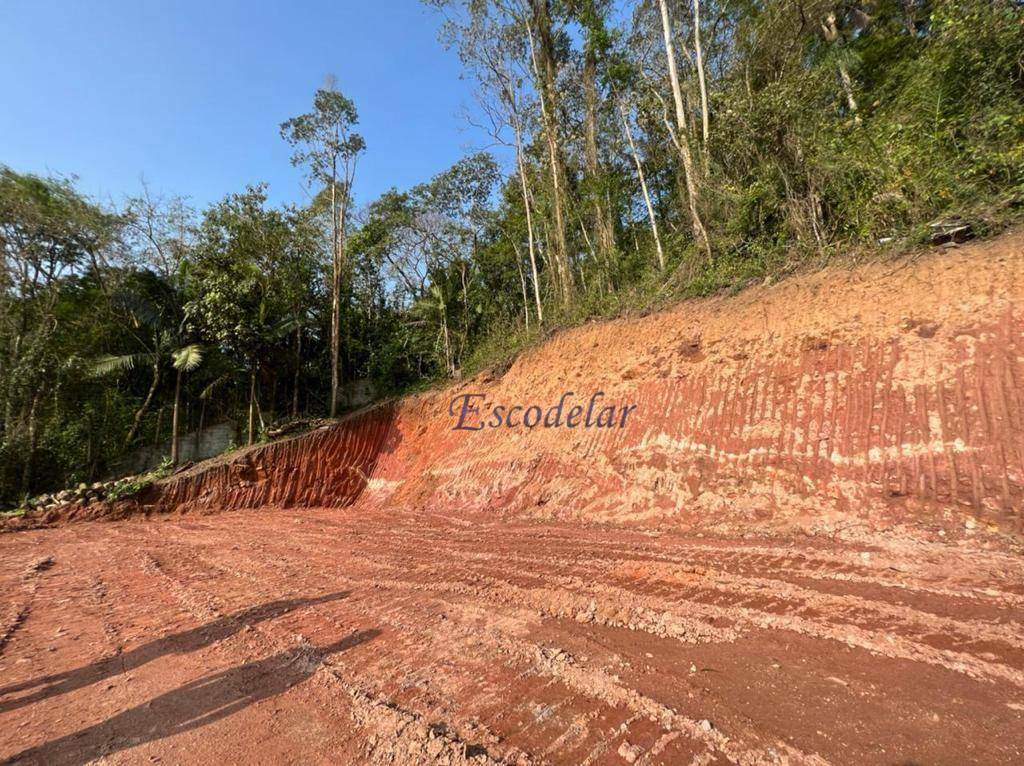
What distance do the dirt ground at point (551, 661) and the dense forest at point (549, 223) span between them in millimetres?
6777

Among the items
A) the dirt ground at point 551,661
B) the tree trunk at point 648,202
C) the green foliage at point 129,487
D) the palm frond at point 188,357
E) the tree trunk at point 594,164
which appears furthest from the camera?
the tree trunk at point 594,164

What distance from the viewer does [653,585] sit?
415 cm


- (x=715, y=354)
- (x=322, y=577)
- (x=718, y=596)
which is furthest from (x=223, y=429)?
(x=718, y=596)

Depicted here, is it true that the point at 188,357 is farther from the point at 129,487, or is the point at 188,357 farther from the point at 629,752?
the point at 629,752

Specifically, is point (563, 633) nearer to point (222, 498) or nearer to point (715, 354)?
point (715, 354)

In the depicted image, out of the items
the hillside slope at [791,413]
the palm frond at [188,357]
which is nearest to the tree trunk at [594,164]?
the hillside slope at [791,413]

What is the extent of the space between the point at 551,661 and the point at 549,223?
16527mm

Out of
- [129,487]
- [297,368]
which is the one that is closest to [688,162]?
[297,368]

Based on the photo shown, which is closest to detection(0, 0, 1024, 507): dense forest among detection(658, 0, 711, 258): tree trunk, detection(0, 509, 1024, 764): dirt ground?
detection(658, 0, 711, 258): tree trunk

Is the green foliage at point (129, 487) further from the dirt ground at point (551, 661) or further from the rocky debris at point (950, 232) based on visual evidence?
the rocky debris at point (950, 232)

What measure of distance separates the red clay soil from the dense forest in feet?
6.83

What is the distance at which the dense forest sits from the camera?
802 centimetres

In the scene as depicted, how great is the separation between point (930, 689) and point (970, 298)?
640 centimetres

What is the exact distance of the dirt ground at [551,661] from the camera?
221 cm
